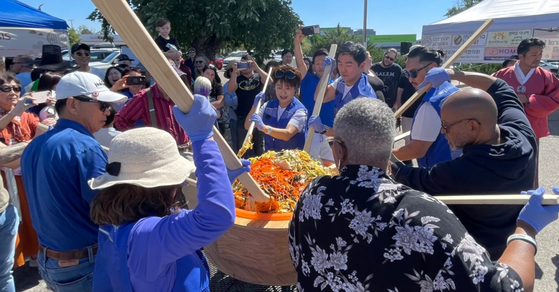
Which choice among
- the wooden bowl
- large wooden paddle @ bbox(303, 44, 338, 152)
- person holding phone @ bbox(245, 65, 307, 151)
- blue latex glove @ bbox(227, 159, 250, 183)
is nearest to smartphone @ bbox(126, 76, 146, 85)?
person holding phone @ bbox(245, 65, 307, 151)

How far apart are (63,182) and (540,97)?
5.38 metres

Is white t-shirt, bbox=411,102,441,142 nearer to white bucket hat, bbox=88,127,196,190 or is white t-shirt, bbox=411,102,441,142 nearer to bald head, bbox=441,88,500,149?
bald head, bbox=441,88,500,149

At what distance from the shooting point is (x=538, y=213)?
139 cm

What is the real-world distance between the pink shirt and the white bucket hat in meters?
4.95

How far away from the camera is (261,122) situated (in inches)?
144

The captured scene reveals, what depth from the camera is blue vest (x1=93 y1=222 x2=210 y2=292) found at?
132cm

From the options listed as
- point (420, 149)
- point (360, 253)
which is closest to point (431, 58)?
point (420, 149)

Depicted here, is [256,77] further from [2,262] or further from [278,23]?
[2,262]

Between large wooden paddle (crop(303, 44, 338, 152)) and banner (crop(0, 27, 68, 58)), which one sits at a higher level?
banner (crop(0, 27, 68, 58))

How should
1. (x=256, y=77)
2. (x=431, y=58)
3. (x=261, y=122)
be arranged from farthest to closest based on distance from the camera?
(x=256, y=77) < (x=261, y=122) < (x=431, y=58)

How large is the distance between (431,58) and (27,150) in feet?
10.1

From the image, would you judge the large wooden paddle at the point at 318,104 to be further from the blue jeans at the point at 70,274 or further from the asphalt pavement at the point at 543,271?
the asphalt pavement at the point at 543,271

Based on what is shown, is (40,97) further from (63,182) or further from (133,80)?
(63,182)

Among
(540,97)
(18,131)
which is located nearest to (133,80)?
(18,131)
